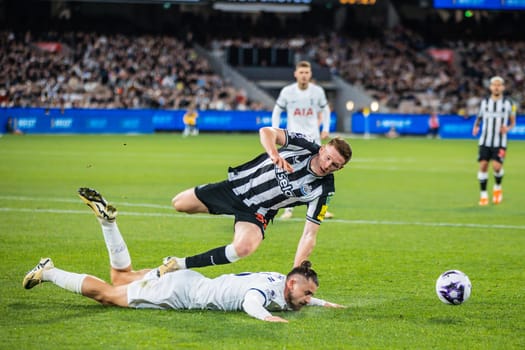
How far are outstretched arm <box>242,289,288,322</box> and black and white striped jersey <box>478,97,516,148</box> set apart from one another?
1181 centimetres

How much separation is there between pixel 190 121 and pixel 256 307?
128ft

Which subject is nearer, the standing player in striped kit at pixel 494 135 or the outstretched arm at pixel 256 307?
the outstretched arm at pixel 256 307

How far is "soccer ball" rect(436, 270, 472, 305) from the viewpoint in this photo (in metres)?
8.32

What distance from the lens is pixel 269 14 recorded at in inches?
2330

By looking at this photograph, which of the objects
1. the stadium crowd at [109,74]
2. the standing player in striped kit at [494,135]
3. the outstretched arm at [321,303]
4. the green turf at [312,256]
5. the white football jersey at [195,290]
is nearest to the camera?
the green turf at [312,256]

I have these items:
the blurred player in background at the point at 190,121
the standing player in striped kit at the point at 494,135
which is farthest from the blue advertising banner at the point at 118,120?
the standing player in striped kit at the point at 494,135

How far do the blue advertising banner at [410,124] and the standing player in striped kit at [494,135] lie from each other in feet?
101

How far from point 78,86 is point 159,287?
40011mm

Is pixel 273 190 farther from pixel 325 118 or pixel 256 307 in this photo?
pixel 325 118

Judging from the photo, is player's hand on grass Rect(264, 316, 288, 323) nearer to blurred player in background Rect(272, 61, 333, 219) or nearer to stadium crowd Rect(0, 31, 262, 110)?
blurred player in background Rect(272, 61, 333, 219)

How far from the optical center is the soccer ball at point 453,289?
8320 millimetres

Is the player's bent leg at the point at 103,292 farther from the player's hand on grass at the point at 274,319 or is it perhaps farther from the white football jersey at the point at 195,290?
the player's hand on grass at the point at 274,319

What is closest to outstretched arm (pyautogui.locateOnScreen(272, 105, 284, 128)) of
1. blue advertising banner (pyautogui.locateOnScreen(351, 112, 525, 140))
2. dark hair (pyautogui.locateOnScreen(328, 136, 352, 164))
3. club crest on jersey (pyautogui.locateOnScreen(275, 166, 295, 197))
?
club crest on jersey (pyautogui.locateOnScreen(275, 166, 295, 197))

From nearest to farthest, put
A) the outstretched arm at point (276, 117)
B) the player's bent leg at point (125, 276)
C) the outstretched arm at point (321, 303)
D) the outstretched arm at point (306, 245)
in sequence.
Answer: the outstretched arm at point (321, 303) < the player's bent leg at point (125, 276) < the outstretched arm at point (306, 245) < the outstretched arm at point (276, 117)
